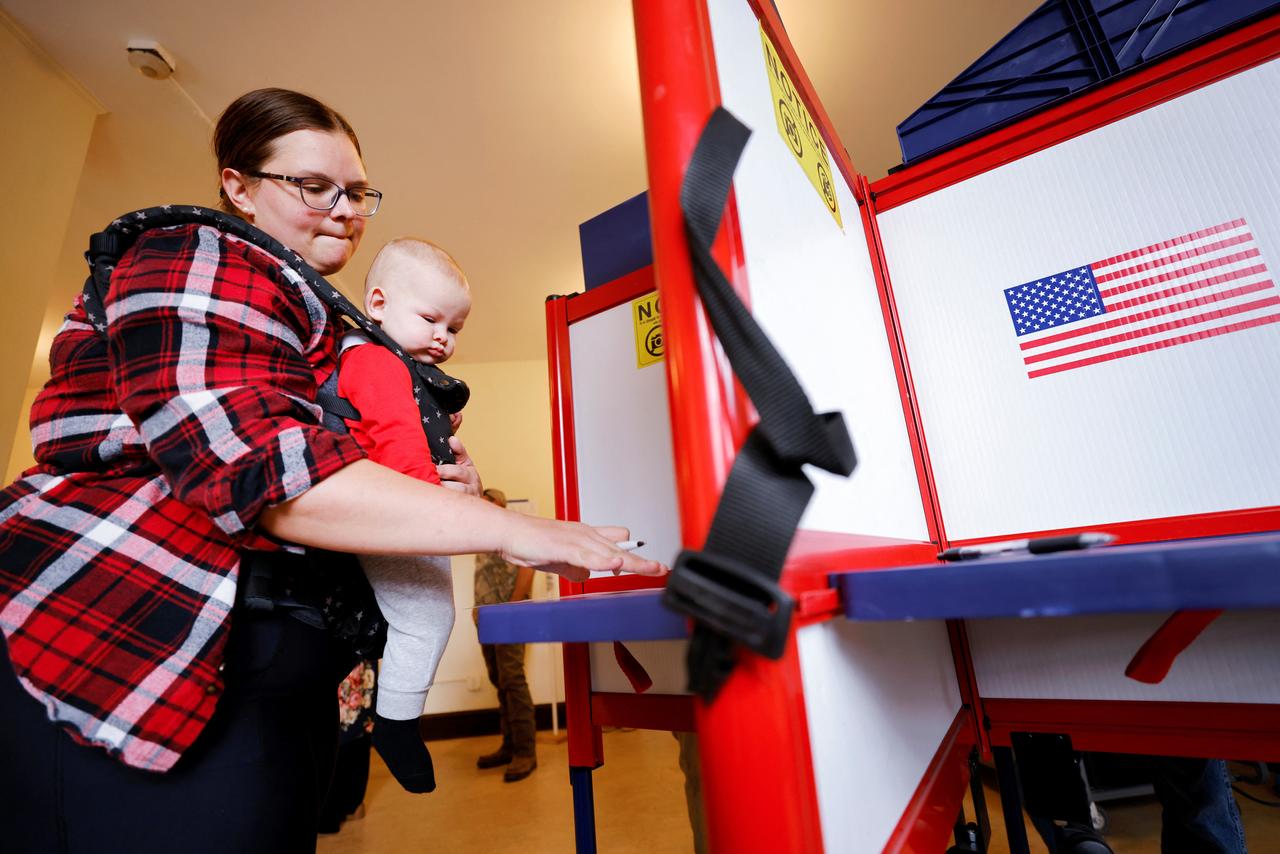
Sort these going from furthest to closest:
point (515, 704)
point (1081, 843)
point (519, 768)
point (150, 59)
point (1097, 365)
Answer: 1. point (515, 704)
2. point (519, 768)
3. point (150, 59)
4. point (1081, 843)
5. point (1097, 365)

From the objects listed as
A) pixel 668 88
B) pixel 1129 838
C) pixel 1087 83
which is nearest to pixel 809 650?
pixel 668 88

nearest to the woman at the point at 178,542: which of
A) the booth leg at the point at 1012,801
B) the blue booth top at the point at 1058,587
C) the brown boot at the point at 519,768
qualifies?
the blue booth top at the point at 1058,587

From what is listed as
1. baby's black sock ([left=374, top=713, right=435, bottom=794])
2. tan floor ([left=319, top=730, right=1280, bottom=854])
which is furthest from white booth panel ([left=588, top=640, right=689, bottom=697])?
tan floor ([left=319, top=730, right=1280, bottom=854])

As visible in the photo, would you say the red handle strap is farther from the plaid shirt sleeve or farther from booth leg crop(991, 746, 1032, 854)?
the plaid shirt sleeve

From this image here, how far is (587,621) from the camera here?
0.46m

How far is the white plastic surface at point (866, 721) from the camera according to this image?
0.38m

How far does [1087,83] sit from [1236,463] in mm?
556

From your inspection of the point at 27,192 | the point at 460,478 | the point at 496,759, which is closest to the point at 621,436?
the point at 460,478

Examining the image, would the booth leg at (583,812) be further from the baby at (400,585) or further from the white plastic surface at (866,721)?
the white plastic surface at (866,721)

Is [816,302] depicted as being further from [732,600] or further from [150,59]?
[150,59]

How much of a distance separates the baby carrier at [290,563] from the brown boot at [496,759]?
10.3ft

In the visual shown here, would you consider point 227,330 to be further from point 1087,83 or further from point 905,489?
point 1087,83

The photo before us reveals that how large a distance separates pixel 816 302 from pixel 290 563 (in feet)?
1.84

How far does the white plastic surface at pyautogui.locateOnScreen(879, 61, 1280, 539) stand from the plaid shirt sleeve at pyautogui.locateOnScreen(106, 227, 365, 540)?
0.81 metres
